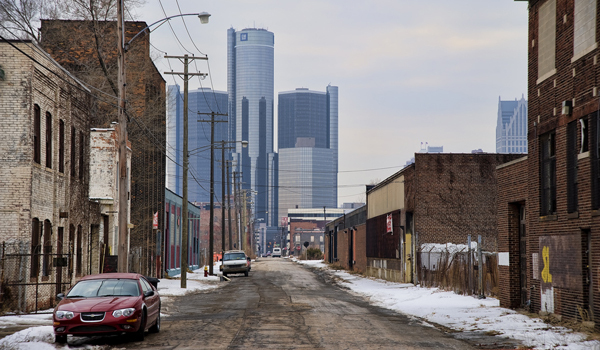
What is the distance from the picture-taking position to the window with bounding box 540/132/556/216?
64.3ft

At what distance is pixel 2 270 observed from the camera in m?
20.8

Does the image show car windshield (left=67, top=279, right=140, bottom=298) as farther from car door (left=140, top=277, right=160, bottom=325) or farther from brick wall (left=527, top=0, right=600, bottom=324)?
brick wall (left=527, top=0, right=600, bottom=324)

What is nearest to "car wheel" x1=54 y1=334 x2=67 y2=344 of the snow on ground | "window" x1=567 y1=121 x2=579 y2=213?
the snow on ground

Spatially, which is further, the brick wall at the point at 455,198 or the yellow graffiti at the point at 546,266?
the brick wall at the point at 455,198

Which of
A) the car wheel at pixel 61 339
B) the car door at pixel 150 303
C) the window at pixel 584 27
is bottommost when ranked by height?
the car wheel at pixel 61 339

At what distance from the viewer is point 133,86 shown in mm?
44188

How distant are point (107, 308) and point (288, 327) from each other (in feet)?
16.0

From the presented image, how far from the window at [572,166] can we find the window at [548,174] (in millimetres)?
1135

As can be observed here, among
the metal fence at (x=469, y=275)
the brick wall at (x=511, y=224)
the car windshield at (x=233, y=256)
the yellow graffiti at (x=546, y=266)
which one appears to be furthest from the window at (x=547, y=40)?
the car windshield at (x=233, y=256)

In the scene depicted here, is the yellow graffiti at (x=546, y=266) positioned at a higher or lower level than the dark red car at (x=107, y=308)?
higher

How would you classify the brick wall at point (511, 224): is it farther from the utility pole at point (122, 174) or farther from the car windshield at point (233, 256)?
the car windshield at point (233, 256)

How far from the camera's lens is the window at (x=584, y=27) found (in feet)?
55.9

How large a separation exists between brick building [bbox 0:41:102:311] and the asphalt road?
172 inches

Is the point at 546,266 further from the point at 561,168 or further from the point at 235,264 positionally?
the point at 235,264
